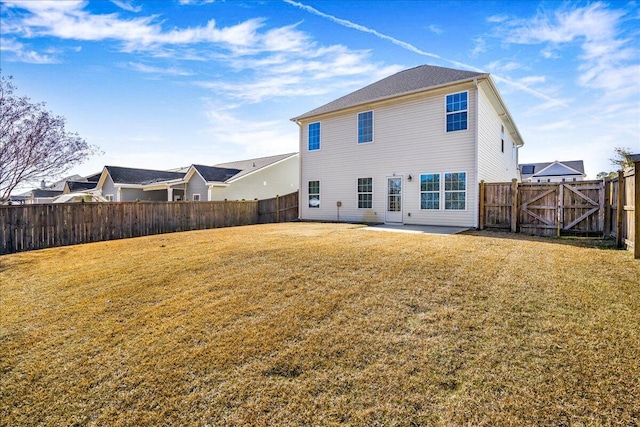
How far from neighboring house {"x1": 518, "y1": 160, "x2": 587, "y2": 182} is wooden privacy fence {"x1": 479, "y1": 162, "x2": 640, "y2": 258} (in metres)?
34.2

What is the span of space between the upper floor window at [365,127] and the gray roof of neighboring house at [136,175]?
58.1 feet

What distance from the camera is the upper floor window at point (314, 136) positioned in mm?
16156

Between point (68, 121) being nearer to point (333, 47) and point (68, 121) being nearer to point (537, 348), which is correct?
point (333, 47)

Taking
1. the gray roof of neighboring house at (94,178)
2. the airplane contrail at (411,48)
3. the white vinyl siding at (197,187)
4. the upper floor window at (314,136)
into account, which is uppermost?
the airplane contrail at (411,48)

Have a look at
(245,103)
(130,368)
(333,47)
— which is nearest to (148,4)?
(333,47)

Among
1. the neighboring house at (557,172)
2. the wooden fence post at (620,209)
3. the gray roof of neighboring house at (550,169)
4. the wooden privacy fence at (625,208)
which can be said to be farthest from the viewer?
the gray roof of neighboring house at (550,169)

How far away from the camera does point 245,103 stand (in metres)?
15.9

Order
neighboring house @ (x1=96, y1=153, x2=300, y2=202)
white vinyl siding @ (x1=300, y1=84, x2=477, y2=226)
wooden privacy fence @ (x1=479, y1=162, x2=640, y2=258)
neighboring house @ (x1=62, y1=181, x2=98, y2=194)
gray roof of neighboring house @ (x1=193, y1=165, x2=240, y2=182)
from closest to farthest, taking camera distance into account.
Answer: wooden privacy fence @ (x1=479, y1=162, x2=640, y2=258)
white vinyl siding @ (x1=300, y1=84, x2=477, y2=226)
gray roof of neighboring house @ (x1=193, y1=165, x2=240, y2=182)
neighboring house @ (x1=96, y1=153, x2=300, y2=202)
neighboring house @ (x1=62, y1=181, x2=98, y2=194)

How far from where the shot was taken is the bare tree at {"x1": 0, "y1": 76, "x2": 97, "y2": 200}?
11.4 metres

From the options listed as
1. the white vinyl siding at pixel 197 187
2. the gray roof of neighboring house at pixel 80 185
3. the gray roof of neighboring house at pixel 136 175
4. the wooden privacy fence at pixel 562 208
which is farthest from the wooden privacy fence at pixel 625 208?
the gray roof of neighboring house at pixel 80 185

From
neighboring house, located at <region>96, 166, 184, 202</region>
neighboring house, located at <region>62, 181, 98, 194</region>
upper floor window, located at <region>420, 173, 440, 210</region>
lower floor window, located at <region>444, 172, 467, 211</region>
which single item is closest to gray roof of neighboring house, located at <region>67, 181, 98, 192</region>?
neighboring house, located at <region>62, 181, 98, 194</region>

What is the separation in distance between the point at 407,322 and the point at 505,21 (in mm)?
10938

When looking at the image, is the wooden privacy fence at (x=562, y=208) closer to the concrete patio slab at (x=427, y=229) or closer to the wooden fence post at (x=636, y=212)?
the wooden fence post at (x=636, y=212)

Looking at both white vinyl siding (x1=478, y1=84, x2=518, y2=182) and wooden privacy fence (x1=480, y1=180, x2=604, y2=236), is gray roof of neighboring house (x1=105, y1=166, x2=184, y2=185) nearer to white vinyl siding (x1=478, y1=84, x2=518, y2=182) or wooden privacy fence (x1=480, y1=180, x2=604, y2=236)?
white vinyl siding (x1=478, y1=84, x2=518, y2=182)
